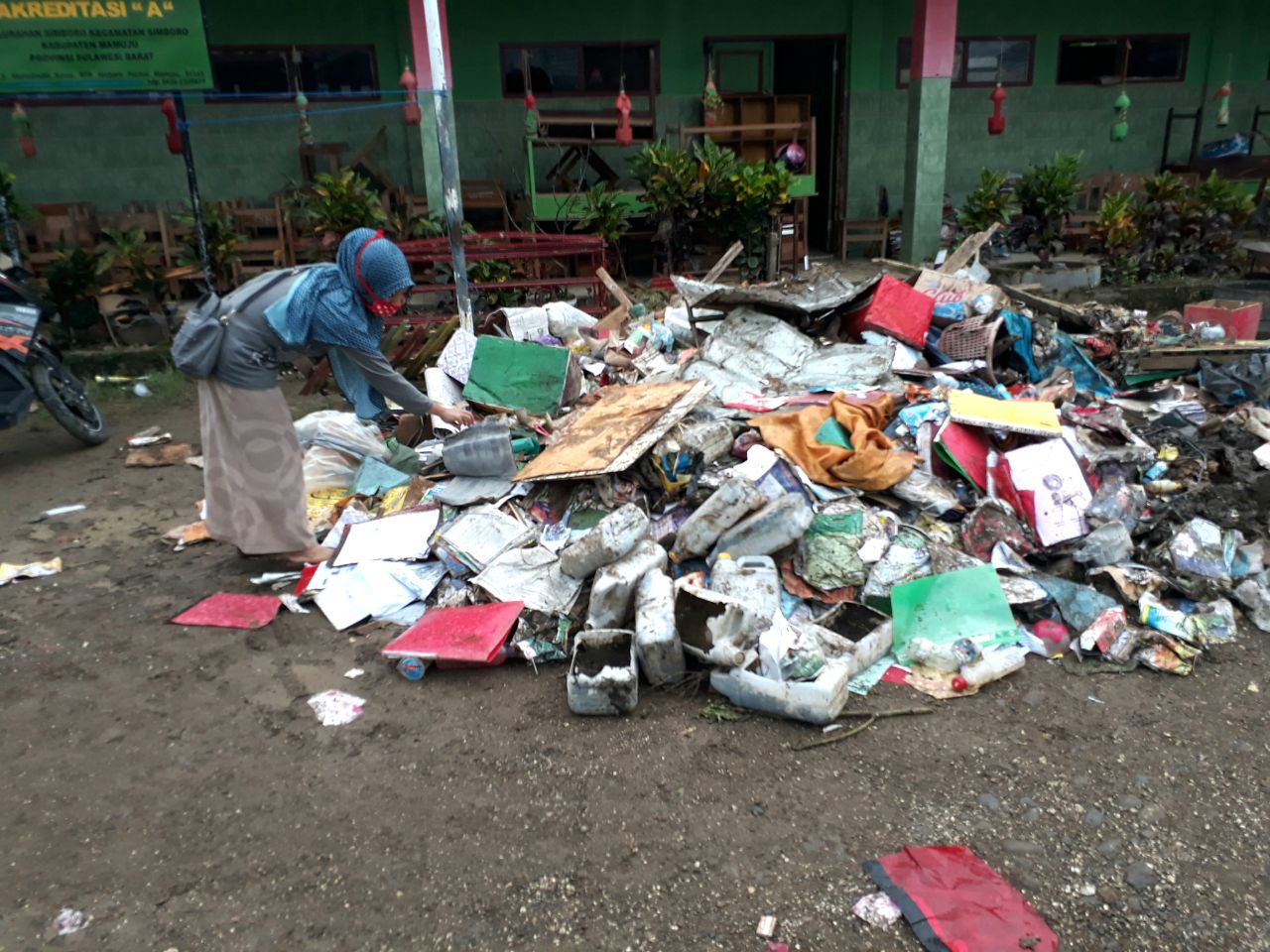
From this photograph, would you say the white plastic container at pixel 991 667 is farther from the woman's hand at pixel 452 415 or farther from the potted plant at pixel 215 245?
the potted plant at pixel 215 245

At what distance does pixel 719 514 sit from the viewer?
12.0 ft

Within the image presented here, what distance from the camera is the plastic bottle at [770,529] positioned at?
3596 millimetres

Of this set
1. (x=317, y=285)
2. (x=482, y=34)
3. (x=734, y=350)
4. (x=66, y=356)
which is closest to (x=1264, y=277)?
(x=734, y=350)

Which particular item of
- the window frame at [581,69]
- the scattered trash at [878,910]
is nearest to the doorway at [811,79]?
the window frame at [581,69]

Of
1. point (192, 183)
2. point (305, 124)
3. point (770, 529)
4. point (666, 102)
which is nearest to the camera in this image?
point (770, 529)

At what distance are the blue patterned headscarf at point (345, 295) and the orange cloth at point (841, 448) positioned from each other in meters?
1.94

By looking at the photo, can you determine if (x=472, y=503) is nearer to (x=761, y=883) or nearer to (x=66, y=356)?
(x=761, y=883)

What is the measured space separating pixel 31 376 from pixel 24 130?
477 centimetres

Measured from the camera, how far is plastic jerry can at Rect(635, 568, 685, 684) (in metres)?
3.05

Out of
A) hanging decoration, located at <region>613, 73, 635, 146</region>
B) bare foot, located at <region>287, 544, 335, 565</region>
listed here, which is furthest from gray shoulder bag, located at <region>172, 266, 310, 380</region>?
hanging decoration, located at <region>613, 73, 635, 146</region>

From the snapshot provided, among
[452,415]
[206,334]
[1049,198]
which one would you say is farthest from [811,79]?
[206,334]

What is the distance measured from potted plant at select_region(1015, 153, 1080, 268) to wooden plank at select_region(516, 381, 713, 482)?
237 inches

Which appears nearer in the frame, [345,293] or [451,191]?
[345,293]

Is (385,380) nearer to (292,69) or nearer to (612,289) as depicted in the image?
(612,289)
